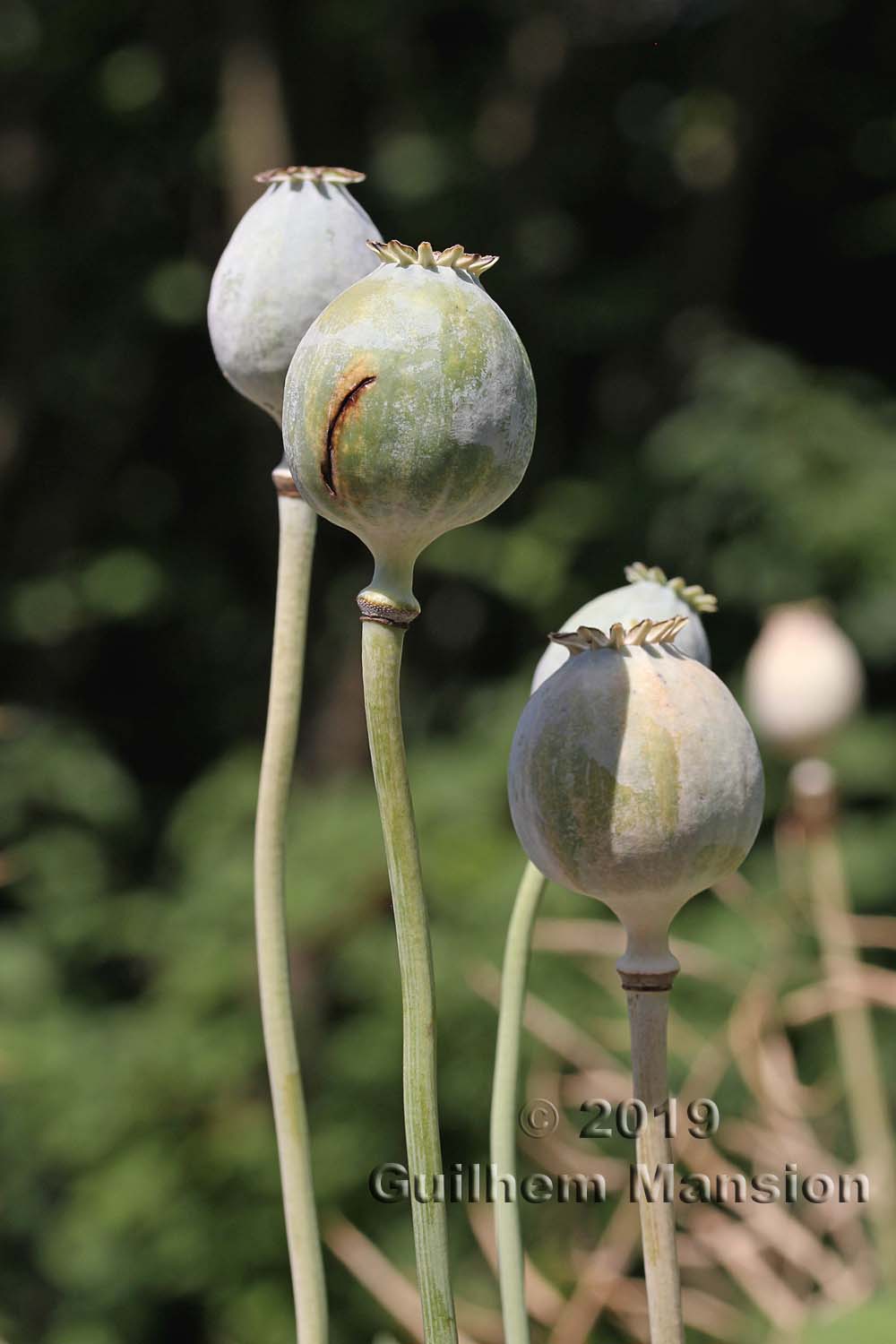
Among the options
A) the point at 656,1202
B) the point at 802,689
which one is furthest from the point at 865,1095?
the point at 656,1202

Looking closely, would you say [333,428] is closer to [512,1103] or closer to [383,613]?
[383,613]

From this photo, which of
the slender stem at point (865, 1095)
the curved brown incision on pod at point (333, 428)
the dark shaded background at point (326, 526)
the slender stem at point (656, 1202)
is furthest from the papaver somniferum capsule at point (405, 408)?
Answer: the dark shaded background at point (326, 526)

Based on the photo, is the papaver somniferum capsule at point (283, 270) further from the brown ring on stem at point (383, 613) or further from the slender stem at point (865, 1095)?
the slender stem at point (865, 1095)

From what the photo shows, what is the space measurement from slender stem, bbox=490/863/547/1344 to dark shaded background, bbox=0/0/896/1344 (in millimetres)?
1811

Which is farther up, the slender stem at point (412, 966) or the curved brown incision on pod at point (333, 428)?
the curved brown incision on pod at point (333, 428)

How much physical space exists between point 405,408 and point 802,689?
0.68 m

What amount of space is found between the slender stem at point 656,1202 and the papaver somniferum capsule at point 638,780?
0.01m

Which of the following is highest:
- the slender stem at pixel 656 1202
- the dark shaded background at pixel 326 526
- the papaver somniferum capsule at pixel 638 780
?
the dark shaded background at pixel 326 526

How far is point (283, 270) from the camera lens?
418 mm

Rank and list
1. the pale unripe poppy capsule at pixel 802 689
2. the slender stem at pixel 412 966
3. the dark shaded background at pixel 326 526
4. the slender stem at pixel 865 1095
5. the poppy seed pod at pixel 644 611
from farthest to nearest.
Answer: the dark shaded background at pixel 326 526, the pale unripe poppy capsule at pixel 802 689, the slender stem at pixel 865 1095, the poppy seed pod at pixel 644 611, the slender stem at pixel 412 966

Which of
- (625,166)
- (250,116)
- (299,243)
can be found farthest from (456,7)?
(299,243)

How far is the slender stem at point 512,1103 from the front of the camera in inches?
15.7

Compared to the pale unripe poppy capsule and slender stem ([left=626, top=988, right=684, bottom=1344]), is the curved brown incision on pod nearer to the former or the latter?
slender stem ([left=626, top=988, right=684, bottom=1344])

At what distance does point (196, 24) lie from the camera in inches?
127
